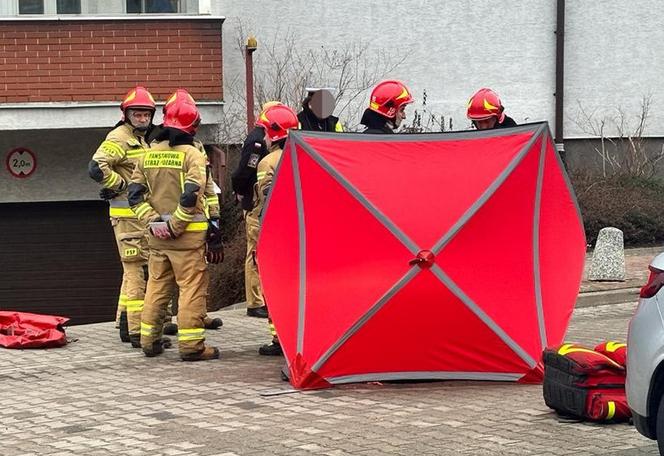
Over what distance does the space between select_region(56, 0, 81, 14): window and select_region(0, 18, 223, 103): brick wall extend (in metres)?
0.57

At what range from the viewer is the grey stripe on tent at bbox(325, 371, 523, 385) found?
27.0 ft

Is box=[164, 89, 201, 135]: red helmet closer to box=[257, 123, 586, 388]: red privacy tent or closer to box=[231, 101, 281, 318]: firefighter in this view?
box=[231, 101, 281, 318]: firefighter

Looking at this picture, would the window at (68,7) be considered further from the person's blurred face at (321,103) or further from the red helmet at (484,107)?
the red helmet at (484,107)

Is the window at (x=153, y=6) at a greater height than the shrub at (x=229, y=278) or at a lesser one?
greater

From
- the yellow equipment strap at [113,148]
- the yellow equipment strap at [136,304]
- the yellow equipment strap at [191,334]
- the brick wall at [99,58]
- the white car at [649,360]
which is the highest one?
the brick wall at [99,58]

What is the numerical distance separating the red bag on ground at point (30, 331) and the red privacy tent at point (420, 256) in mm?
2927

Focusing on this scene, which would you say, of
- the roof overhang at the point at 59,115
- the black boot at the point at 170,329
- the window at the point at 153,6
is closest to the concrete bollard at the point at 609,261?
the black boot at the point at 170,329

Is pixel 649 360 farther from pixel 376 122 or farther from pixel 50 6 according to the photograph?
pixel 50 6

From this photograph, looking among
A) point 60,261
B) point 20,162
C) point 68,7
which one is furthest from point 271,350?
point 20,162

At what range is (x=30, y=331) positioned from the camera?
1074cm

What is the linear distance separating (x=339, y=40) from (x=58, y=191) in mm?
4859

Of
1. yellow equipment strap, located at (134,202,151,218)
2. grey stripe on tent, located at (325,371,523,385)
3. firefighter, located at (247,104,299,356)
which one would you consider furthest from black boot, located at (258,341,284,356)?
grey stripe on tent, located at (325,371,523,385)

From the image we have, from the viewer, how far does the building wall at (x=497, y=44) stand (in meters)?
18.7

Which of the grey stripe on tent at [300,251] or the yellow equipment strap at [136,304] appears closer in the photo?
the grey stripe on tent at [300,251]
